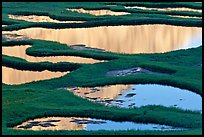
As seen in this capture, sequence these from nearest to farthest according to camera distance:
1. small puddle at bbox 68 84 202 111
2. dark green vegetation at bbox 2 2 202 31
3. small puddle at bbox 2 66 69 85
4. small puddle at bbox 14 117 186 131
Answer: small puddle at bbox 14 117 186 131, small puddle at bbox 68 84 202 111, small puddle at bbox 2 66 69 85, dark green vegetation at bbox 2 2 202 31

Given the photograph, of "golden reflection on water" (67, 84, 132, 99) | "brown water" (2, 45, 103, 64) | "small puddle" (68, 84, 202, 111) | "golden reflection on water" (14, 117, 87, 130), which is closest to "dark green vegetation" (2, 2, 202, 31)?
"brown water" (2, 45, 103, 64)

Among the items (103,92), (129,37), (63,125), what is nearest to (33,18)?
(129,37)

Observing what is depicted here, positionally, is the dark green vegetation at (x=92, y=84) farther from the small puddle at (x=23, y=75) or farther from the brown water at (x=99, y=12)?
the brown water at (x=99, y=12)

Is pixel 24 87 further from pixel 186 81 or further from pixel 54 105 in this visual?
pixel 186 81

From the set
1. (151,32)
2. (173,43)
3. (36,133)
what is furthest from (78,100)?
(151,32)

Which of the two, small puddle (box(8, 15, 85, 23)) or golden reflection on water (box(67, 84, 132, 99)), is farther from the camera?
small puddle (box(8, 15, 85, 23))

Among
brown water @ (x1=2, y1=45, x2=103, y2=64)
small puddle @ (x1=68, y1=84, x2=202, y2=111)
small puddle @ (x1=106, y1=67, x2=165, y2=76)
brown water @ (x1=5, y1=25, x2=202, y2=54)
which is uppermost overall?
brown water @ (x1=5, y1=25, x2=202, y2=54)

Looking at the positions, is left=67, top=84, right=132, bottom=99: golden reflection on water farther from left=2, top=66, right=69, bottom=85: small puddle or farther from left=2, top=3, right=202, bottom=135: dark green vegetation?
left=2, top=66, right=69, bottom=85: small puddle
